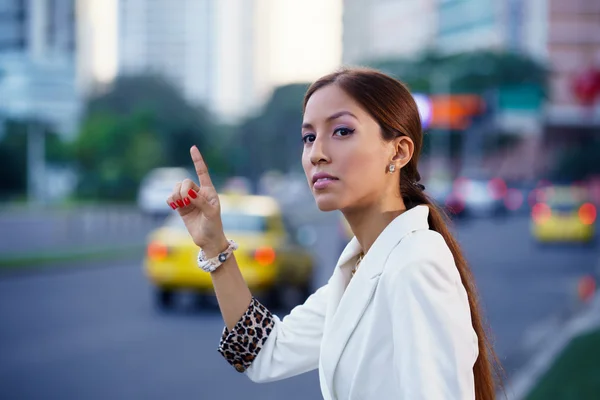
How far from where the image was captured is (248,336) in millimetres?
2408

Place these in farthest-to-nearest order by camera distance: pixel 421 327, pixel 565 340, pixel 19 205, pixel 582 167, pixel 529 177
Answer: pixel 529 177 < pixel 582 167 < pixel 19 205 < pixel 565 340 < pixel 421 327

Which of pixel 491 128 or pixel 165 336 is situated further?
pixel 491 128

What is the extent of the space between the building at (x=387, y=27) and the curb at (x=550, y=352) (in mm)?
71074

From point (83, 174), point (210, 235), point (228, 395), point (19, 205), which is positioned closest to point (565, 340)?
point (228, 395)

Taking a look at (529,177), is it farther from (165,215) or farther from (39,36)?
(39,36)

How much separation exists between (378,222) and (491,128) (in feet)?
231

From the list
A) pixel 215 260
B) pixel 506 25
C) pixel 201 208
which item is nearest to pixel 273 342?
pixel 215 260

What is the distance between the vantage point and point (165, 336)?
1063 centimetres

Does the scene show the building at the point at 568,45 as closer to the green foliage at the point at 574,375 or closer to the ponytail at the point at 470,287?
the green foliage at the point at 574,375

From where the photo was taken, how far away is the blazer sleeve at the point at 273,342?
2414 mm

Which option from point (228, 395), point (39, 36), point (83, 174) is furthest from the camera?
point (83, 174)

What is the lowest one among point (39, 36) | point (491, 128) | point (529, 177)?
point (529, 177)

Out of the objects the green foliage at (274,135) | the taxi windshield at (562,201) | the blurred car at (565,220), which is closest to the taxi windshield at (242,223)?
the blurred car at (565,220)

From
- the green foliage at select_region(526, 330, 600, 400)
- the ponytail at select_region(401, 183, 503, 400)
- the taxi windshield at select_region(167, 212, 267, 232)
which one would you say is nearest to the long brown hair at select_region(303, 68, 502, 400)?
the ponytail at select_region(401, 183, 503, 400)
